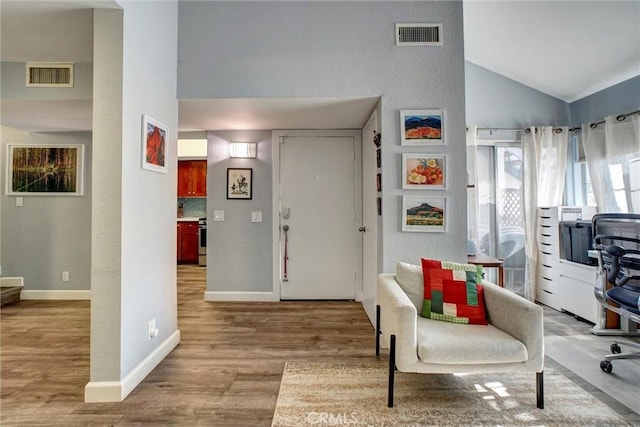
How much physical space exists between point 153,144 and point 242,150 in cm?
159

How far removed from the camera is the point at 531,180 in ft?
13.2

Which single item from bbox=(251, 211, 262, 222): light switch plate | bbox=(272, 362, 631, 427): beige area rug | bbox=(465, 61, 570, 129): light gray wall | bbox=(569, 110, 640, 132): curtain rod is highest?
bbox=(465, 61, 570, 129): light gray wall

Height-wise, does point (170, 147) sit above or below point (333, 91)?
below

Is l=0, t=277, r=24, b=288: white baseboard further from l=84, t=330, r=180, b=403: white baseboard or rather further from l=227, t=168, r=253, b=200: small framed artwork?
l=84, t=330, r=180, b=403: white baseboard

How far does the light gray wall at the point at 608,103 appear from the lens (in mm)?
3414

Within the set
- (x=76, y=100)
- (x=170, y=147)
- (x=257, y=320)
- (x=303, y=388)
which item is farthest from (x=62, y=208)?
(x=303, y=388)

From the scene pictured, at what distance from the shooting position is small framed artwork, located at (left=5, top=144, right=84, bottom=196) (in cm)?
395

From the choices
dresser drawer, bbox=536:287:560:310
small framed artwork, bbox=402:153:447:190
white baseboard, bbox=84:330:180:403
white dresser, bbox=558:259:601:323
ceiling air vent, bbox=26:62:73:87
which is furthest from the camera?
dresser drawer, bbox=536:287:560:310

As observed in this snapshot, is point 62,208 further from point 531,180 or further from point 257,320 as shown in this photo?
point 531,180

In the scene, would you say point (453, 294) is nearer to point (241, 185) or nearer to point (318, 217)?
point (318, 217)

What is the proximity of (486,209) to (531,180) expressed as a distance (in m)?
0.64

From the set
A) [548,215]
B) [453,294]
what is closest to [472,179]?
[548,215]

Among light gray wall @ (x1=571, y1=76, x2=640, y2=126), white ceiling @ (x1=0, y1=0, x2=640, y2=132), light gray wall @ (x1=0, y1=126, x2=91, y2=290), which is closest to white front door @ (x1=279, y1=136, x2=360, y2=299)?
white ceiling @ (x1=0, y1=0, x2=640, y2=132)

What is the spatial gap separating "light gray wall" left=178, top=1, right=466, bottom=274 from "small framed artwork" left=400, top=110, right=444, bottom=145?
0.19 feet
